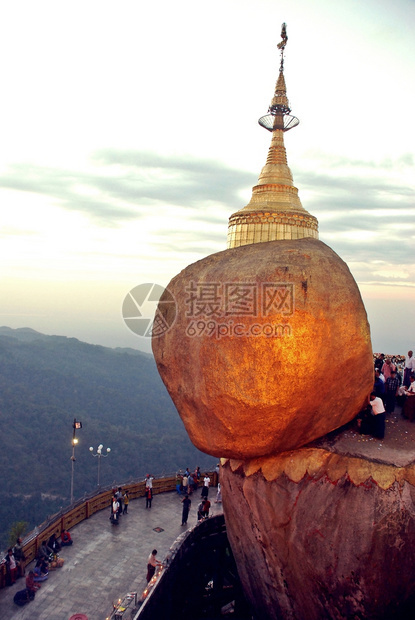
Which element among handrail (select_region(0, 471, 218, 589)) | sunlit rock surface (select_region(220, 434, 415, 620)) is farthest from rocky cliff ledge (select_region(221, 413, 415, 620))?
handrail (select_region(0, 471, 218, 589))

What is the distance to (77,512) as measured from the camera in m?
14.8

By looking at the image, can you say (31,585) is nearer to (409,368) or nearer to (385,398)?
(385,398)

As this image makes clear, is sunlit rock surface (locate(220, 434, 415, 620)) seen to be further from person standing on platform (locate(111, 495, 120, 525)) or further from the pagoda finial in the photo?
the pagoda finial

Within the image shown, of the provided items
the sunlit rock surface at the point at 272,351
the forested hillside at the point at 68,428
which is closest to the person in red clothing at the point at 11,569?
the sunlit rock surface at the point at 272,351

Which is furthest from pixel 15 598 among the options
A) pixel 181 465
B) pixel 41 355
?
pixel 41 355

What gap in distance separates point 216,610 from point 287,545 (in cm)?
583

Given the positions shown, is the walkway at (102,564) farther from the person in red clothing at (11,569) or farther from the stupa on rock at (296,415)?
the stupa on rock at (296,415)

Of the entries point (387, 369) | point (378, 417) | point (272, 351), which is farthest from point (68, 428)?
point (272, 351)

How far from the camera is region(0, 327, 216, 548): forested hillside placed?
58834 mm

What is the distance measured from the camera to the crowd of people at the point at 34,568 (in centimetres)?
1107

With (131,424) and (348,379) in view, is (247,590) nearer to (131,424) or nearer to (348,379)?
(348,379)

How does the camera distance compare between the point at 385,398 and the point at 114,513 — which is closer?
the point at 385,398

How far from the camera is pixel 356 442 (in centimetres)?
625

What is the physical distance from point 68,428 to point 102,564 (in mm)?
66292
